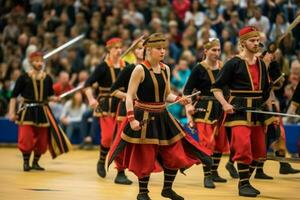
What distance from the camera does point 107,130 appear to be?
36.0 ft

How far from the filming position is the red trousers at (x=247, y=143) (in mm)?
8648

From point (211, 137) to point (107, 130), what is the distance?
5.41 ft

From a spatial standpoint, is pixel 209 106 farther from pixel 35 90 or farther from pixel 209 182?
pixel 35 90

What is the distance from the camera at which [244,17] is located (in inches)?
600

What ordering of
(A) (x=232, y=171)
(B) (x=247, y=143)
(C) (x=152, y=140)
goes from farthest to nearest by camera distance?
(A) (x=232, y=171) → (B) (x=247, y=143) → (C) (x=152, y=140)

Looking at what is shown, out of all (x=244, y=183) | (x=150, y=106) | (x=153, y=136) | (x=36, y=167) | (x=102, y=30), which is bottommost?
(x=36, y=167)

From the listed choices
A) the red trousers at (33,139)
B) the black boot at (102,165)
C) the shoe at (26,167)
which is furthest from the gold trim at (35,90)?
the black boot at (102,165)

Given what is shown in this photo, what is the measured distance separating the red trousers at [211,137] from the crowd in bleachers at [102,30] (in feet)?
11.0

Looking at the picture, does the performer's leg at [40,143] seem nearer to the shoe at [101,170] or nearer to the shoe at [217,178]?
the shoe at [101,170]

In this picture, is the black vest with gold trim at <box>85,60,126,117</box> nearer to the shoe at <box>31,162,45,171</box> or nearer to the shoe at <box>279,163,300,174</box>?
the shoe at <box>31,162,45,171</box>

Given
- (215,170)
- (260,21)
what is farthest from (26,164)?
(260,21)

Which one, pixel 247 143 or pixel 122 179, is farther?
pixel 122 179

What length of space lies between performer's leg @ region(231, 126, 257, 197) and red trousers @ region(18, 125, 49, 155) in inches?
152

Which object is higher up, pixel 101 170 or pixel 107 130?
pixel 107 130
